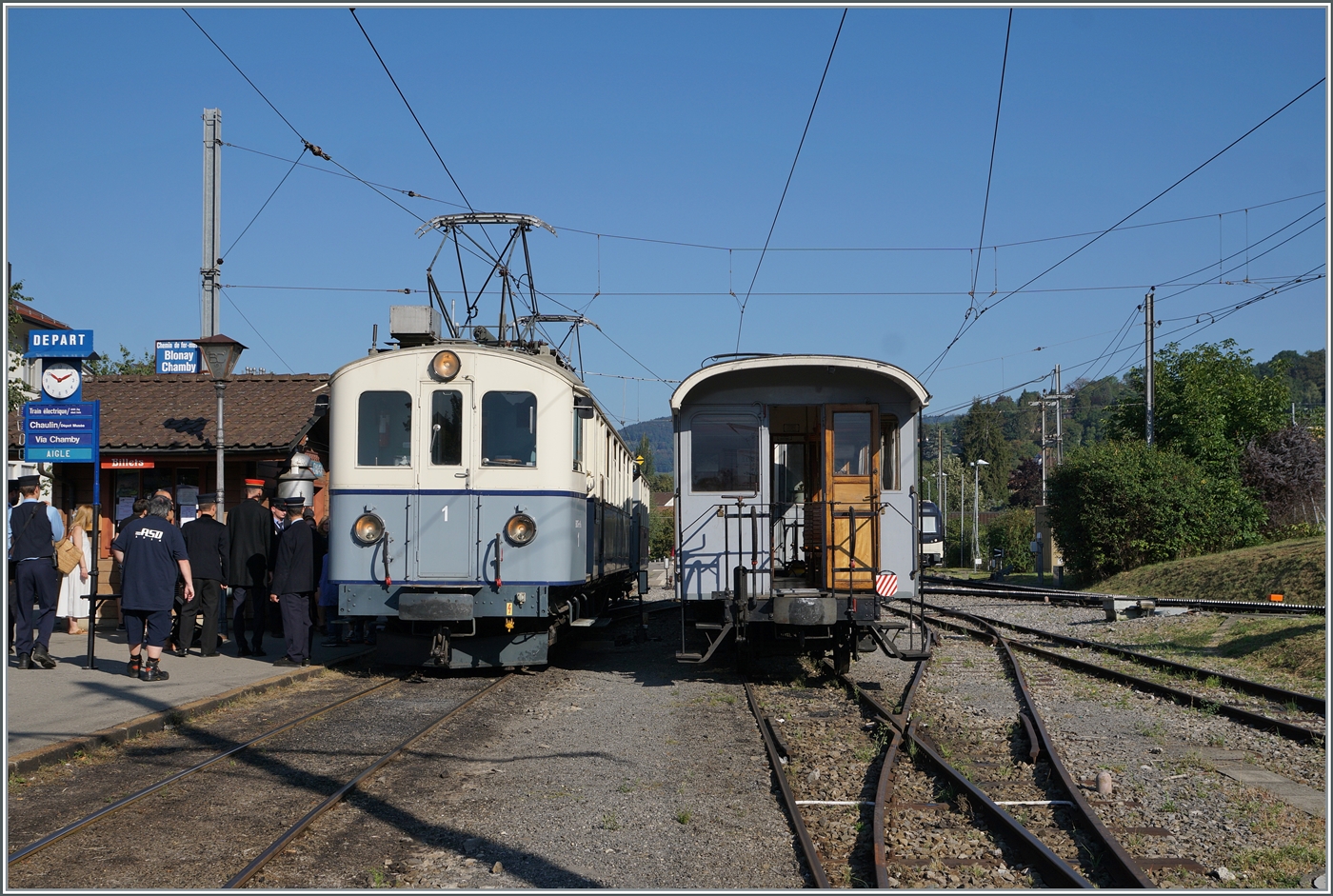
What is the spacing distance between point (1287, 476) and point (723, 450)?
1271 inches

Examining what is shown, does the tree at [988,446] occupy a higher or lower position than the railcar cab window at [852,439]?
higher

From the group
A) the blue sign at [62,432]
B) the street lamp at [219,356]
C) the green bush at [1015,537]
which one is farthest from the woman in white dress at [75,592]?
the green bush at [1015,537]

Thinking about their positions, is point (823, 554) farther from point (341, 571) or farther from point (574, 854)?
point (574, 854)

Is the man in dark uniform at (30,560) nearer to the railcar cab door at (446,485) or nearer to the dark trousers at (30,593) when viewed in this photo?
the dark trousers at (30,593)

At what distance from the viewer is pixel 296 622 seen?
1192 cm

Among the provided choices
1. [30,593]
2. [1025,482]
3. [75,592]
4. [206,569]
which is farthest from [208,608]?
[1025,482]

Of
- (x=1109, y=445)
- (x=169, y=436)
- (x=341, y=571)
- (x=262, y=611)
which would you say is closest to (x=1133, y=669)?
(x=341, y=571)

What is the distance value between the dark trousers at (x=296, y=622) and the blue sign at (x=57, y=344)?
3.36 metres

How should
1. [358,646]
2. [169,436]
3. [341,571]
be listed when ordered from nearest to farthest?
[341,571], [358,646], [169,436]

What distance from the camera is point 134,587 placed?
10.1 m

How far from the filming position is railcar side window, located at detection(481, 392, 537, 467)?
11539 millimetres

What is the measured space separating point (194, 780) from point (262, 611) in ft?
21.4

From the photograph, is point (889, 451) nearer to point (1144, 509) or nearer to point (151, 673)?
point (151, 673)

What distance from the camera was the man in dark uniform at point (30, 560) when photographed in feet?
34.2
